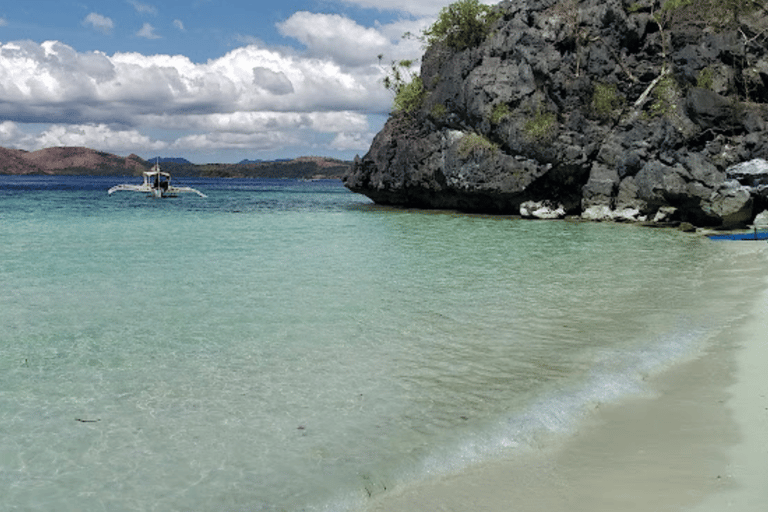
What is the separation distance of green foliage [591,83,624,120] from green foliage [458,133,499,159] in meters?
5.58

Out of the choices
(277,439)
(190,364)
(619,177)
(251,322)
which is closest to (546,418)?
(277,439)

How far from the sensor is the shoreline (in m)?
4.12

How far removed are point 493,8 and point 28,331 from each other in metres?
32.7

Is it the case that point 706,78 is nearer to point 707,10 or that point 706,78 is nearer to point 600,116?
point 707,10

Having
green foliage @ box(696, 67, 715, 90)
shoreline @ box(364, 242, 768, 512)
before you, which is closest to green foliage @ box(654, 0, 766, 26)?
green foliage @ box(696, 67, 715, 90)

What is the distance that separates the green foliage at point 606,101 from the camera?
98.4 ft

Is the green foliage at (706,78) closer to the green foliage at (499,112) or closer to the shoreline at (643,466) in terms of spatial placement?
the green foliage at (499,112)

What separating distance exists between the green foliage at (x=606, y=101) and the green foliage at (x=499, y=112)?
4.54m

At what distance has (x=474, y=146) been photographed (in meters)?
32.8

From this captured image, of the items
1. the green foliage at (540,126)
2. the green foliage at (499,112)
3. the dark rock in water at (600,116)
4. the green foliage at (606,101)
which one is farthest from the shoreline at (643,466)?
the green foliage at (499,112)

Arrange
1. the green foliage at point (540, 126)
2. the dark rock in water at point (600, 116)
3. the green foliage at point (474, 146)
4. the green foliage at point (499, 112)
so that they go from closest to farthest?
A: the dark rock in water at point (600, 116) → the green foliage at point (540, 126) → the green foliage at point (499, 112) → the green foliage at point (474, 146)

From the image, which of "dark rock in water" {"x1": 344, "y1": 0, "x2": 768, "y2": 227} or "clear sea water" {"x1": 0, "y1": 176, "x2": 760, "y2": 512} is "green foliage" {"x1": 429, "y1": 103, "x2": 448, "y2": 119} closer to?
"dark rock in water" {"x1": 344, "y1": 0, "x2": 768, "y2": 227}

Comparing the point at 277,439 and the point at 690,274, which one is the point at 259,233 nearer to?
the point at 690,274

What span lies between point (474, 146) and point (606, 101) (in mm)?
7332
